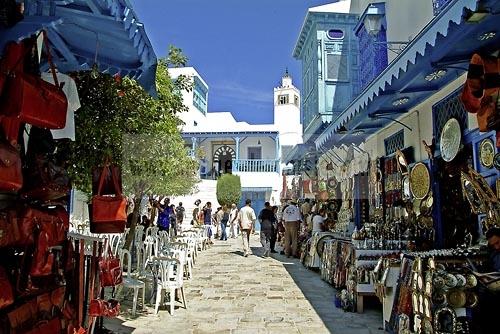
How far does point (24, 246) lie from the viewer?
2.68 metres

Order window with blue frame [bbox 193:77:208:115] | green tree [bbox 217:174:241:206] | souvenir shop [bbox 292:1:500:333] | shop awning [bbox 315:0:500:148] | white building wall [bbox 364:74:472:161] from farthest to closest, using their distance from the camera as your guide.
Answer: window with blue frame [bbox 193:77:208:115] → green tree [bbox 217:174:241:206] → white building wall [bbox 364:74:472:161] → souvenir shop [bbox 292:1:500:333] → shop awning [bbox 315:0:500:148]

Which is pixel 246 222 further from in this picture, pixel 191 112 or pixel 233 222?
pixel 191 112

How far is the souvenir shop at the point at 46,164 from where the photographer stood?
8.07 feet

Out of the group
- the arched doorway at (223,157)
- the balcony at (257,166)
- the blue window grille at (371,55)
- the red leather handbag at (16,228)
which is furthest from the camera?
the arched doorway at (223,157)

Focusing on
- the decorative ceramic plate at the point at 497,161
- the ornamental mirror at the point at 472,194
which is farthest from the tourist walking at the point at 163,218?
the decorative ceramic plate at the point at 497,161

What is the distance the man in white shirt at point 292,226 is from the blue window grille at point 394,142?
5.02 meters

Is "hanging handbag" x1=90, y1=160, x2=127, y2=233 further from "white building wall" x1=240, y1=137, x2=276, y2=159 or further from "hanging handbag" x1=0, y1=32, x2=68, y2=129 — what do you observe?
"white building wall" x1=240, y1=137, x2=276, y2=159

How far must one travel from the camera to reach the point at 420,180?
673 centimetres

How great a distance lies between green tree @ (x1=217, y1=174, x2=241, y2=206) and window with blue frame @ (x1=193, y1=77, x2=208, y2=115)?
31.7ft

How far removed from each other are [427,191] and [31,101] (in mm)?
5598

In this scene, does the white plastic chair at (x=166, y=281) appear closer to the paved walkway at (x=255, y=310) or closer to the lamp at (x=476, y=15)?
the paved walkway at (x=255, y=310)

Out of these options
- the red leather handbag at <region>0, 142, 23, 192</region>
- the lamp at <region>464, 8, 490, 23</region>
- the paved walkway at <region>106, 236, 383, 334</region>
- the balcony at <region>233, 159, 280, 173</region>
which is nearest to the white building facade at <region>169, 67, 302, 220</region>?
the balcony at <region>233, 159, 280, 173</region>

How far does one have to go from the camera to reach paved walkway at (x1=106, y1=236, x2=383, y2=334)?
219 inches

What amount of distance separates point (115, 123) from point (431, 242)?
4610mm
